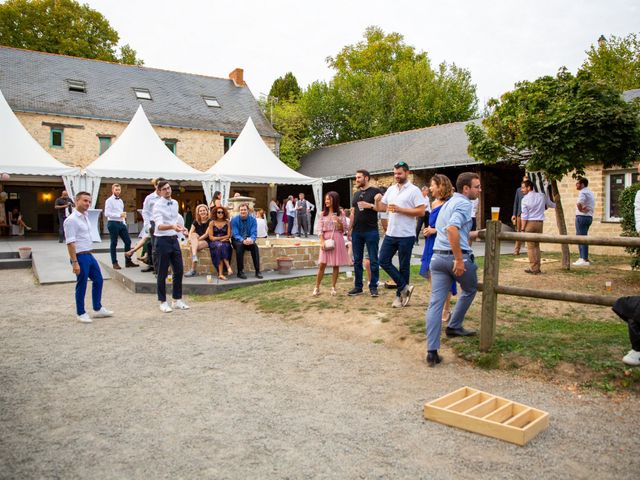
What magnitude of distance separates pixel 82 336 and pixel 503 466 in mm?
5109

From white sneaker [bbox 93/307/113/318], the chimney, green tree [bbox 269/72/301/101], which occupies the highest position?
green tree [bbox 269/72/301/101]

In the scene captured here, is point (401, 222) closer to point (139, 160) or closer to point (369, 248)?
point (369, 248)

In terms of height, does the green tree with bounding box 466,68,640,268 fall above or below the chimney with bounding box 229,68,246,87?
below

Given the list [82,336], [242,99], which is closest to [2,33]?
[242,99]

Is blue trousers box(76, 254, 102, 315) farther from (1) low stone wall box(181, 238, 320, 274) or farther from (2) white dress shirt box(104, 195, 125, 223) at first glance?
(2) white dress shirt box(104, 195, 125, 223)

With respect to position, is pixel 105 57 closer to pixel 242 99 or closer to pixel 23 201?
pixel 242 99

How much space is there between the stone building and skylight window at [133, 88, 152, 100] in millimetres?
53

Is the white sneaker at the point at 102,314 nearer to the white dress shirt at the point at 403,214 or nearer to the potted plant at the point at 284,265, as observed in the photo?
the potted plant at the point at 284,265

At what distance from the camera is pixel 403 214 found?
6574mm

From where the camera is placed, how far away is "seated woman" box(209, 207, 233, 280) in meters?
9.70

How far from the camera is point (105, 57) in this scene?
34.4 metres

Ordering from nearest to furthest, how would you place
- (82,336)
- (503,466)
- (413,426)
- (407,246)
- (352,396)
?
(503,466) → (413,426) → (352,396) → (82,336) → (407,246)

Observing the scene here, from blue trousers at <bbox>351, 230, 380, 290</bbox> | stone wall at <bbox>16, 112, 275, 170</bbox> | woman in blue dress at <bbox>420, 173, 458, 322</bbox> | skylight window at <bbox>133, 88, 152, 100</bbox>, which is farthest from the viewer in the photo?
skylight window at <bbox>133, 88, 152, 100</bbox>

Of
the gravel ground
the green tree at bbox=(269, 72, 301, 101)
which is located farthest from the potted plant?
the green tree at bbox=(269, 72, 301, 101)
